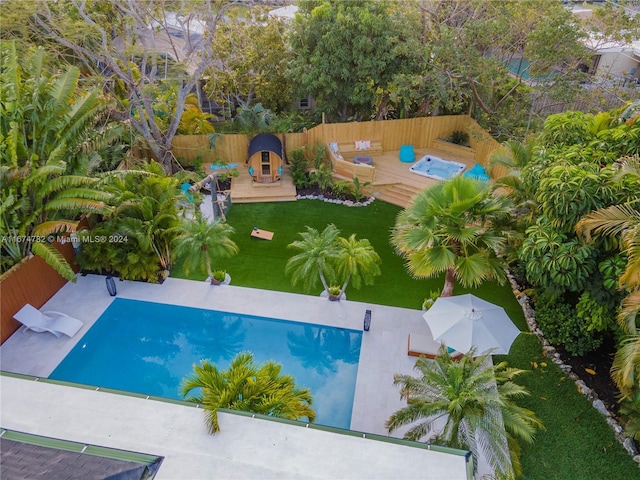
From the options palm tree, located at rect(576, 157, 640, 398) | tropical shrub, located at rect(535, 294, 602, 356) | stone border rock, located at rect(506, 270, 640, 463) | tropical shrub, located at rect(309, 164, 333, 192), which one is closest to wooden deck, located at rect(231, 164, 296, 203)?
tropical shrub, located at rect(309, 164, 333, 192)

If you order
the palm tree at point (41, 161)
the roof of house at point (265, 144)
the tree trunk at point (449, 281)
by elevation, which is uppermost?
the palm tree at point (41, 161)

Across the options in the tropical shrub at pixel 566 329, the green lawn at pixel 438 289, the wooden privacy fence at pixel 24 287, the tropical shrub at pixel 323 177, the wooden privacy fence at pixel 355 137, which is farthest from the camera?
the wooden privacy fence at pixel 355 137

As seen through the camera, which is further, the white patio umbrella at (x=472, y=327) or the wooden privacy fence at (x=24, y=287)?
the wooden privacy fence at (x=24, y=287)

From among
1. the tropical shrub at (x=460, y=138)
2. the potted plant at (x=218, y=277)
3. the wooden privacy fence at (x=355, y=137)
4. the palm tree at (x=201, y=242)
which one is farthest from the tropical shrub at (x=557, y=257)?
the tropical shrub at (x=460, y=138)

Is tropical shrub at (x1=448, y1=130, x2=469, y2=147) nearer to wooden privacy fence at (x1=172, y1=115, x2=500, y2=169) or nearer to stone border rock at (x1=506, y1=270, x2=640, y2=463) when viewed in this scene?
wooden privacy fence at (x1=172, y1=115, x2=500, y2=169)

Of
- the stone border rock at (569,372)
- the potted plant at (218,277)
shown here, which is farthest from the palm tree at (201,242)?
the stone border rock at (569,372)

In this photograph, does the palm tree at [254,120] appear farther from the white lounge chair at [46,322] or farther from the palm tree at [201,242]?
the white lounge chair at [46,322]

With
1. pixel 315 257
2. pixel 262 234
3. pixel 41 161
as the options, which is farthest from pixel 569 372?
pixel 41 161

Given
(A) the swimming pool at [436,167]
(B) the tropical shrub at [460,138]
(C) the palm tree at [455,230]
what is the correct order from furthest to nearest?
1. (B) the tropical shrub at [460,138]
2. (A) the swimming pool at [436,167]
3. (C) the palm tree at [455,230]

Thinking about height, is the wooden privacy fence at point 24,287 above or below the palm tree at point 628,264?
below
